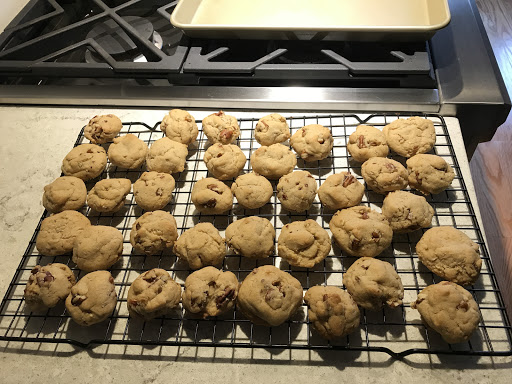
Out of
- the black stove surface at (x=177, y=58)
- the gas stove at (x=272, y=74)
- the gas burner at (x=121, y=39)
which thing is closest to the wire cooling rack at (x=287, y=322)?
the gas stove at (x=272, y=74)

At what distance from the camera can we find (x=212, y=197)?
1380mm

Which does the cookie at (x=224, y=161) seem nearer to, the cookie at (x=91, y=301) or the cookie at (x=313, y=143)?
the cookie at (x=313, y=143)

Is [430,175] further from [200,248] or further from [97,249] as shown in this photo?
[97,249]

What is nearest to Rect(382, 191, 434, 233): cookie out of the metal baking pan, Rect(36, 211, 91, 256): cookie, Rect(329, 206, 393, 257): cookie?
Rect(329, 206, 393, 257): cookie

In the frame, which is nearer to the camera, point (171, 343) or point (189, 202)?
point (171, 343)

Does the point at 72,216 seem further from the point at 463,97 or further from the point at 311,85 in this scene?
the point at 463,97

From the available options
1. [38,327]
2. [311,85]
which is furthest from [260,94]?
[38,327]

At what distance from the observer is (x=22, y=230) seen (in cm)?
149

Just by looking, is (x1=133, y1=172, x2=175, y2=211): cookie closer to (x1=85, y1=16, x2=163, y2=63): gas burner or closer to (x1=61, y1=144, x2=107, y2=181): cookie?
(x1=61, y1=144, x2=107, y2=181): cookie

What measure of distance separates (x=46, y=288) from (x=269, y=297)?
2.30 feet

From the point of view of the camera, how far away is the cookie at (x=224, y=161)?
58.4 inches

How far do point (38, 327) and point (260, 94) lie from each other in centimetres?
123

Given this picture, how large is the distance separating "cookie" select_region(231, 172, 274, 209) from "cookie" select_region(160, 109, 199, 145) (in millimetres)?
335

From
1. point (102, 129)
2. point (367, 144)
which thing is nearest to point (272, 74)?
point (367, 144)
